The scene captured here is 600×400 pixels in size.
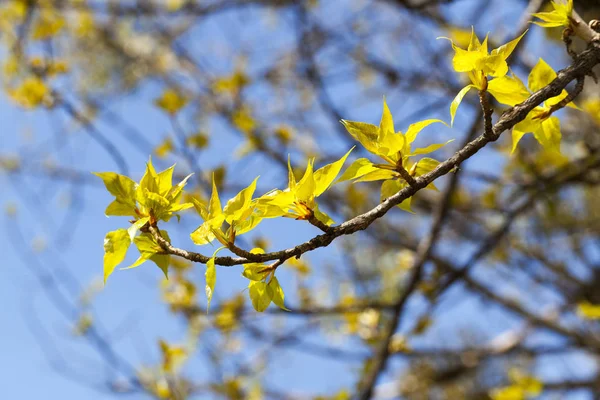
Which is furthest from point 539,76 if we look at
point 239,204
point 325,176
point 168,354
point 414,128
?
point 168,354

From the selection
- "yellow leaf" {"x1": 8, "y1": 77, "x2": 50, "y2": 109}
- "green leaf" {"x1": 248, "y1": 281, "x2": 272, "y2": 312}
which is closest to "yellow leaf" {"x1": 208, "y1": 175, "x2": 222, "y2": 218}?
"green leaf" {"x1": 248, "y1": 281, "x2": 272, "y2": 312}

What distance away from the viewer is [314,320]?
2.87 meters

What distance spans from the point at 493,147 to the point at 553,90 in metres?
2.46

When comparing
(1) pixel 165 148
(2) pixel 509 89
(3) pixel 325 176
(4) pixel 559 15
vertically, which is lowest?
(3) pixel 325 176

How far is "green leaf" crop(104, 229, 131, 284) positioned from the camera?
750mm

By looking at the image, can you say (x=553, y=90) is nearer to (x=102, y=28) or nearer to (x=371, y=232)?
(x=371, y=232)

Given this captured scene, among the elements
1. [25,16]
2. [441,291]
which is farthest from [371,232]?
[25,16]

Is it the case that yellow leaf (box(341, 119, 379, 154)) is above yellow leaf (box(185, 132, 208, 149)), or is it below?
below

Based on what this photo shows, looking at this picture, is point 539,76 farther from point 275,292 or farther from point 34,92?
point 34,92

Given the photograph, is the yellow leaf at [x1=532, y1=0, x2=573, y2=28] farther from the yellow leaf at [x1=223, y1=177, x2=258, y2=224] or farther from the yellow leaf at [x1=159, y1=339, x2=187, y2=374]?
the yellow leaf at [x1=159, y1=339, x2=187, y2=374]

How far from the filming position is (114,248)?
29.6 inches

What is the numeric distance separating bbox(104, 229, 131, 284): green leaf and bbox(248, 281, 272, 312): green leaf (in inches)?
7.1

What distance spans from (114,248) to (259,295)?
0.21 m

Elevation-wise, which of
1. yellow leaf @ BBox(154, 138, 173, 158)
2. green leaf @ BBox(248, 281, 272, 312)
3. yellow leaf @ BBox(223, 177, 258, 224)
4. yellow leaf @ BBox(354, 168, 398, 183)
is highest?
yellow leaf @ BBox(154, 138, 173, 158)
